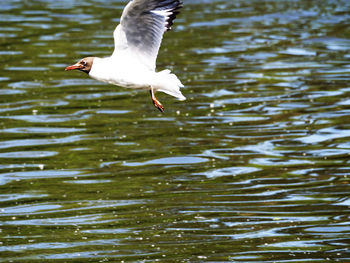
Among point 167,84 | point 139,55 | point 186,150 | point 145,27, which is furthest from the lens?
point 186,150

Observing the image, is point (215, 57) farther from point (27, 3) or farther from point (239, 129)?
point (27, 3)

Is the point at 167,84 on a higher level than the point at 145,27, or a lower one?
lower

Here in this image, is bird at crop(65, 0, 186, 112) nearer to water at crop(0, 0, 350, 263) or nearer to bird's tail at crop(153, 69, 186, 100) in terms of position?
bird's tail at crop(153, 69, 186, 100)

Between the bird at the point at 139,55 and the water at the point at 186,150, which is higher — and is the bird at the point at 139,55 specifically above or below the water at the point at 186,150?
above

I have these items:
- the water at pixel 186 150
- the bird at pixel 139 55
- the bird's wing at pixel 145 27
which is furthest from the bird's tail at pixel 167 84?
the water at pixel 186 150

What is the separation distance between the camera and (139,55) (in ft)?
41.5

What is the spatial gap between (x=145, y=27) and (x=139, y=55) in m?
0.38

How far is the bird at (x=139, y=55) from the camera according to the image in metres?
12.1

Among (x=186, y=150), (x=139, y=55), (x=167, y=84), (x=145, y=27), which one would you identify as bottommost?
(x=186, y=150)

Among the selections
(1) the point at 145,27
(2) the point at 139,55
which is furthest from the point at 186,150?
(1) the point at 145,27

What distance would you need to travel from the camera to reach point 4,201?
1714 centimetres

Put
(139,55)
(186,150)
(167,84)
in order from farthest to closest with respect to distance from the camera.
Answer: (186,150), (139,55), (167,84)

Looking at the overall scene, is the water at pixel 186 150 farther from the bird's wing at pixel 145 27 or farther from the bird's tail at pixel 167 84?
the bird's wing at pixel 145 27

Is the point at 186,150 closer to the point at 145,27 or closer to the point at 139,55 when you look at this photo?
the point at 139,55
